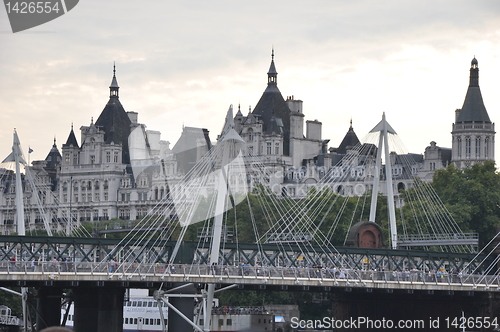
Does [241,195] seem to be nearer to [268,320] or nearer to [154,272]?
[268,320]

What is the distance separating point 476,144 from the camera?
18025cm

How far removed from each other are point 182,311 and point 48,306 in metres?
9.39

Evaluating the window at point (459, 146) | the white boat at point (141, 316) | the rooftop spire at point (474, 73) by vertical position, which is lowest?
the white boat at point (141, 316)

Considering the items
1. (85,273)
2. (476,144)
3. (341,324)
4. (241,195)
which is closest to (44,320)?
(85,273)

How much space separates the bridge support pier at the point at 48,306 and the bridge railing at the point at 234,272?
5.65 meters

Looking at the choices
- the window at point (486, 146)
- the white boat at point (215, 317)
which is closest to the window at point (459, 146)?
the window at point (486, 146)

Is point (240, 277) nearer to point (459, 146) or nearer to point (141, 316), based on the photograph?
point (141, 316)

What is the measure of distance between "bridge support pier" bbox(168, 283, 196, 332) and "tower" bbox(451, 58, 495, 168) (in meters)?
92.1

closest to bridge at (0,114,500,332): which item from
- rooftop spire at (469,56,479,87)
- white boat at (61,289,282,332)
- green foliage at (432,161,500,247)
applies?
white boat at (61,289,282,332)

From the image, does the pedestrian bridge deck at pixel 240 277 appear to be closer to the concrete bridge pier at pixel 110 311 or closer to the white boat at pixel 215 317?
the concrete bridge pier at pixel 110 311

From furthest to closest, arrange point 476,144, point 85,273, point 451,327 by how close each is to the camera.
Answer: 1. point 476,144
2. point 451,327
3. point 85,273

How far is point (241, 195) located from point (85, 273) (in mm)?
83159

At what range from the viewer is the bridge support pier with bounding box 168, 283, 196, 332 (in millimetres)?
93375

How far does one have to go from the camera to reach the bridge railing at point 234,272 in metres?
85.1
